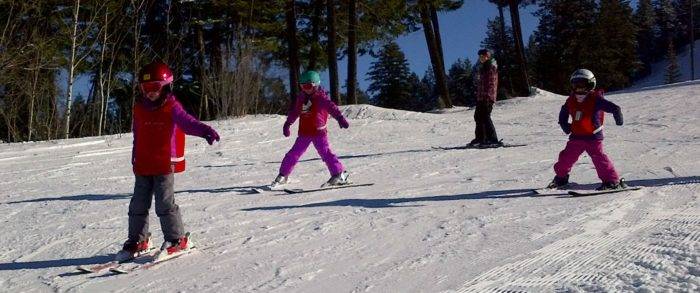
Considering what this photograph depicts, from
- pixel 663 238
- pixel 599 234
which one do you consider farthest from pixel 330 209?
pixel 663 238

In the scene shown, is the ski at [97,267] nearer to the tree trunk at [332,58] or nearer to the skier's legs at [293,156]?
the skier's legs at [293,156]

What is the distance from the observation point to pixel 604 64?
156ft

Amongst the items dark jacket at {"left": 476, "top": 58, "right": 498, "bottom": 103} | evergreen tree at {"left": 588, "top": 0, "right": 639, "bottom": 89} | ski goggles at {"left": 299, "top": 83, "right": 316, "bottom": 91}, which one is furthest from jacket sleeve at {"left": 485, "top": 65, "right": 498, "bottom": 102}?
evergreen tree at {"left": 588, "top": 0, "right": 639, "bottom": 89}

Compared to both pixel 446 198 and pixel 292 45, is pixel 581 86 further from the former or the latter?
pixel 292 45

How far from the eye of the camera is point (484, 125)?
1140 cm

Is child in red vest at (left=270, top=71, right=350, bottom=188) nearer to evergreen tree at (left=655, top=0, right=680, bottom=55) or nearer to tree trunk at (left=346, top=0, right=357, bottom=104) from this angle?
tree trunk at (left=346, top=0, right=357, bottom=104)

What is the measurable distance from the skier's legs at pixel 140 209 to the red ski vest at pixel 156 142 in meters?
0.08

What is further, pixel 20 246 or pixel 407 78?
pixel 407 78

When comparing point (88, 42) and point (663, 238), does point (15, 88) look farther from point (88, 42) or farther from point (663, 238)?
point (663, 238)

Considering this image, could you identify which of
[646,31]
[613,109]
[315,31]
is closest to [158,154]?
[613,109]

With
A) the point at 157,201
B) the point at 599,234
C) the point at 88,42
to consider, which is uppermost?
the point at 88,42

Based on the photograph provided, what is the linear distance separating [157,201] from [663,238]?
360cm

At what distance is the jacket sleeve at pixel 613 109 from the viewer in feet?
20.9

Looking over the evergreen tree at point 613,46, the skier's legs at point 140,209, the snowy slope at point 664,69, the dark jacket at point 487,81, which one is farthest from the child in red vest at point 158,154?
the snowy slope at point 664,69
